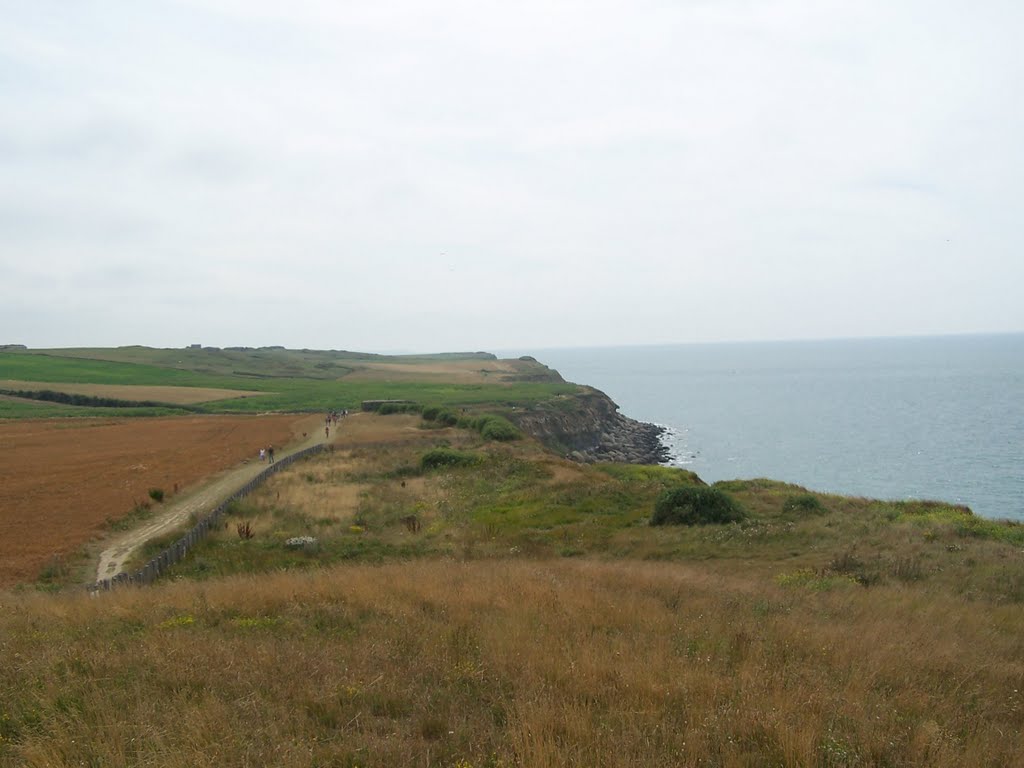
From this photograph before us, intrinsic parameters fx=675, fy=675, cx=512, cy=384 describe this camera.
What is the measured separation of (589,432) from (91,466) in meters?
60.7

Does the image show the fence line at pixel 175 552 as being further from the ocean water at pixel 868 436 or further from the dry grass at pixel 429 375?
the dry grass at pixel 429 375

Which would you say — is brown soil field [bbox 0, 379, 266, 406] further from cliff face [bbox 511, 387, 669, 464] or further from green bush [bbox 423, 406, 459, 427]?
cliff face [bbox 511, 387, 669, 464]

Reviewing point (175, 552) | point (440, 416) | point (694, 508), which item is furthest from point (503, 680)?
point (440, 416)

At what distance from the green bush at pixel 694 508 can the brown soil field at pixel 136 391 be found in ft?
272

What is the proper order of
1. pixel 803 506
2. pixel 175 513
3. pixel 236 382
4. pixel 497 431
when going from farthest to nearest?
1. pixel 236 382
2. pixel 497 431
3. pixel 175 513
4. pixel 803 506

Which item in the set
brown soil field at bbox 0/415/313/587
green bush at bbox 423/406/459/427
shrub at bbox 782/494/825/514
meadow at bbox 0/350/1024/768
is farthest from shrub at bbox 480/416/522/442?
meadow at bbox 0/350/1024/768

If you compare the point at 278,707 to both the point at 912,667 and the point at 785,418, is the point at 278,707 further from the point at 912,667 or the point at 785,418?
the point at 785,418

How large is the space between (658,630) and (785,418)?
10700cm

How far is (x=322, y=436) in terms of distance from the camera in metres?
61.3

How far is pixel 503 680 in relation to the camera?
7434 mm

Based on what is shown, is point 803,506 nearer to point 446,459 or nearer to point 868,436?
point 446,459

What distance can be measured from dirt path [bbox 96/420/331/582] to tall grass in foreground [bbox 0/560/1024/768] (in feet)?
33.1

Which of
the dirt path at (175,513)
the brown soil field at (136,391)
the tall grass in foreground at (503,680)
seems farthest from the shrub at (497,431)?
the brown soil field at (136,391)

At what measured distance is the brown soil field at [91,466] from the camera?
23.9 meters
